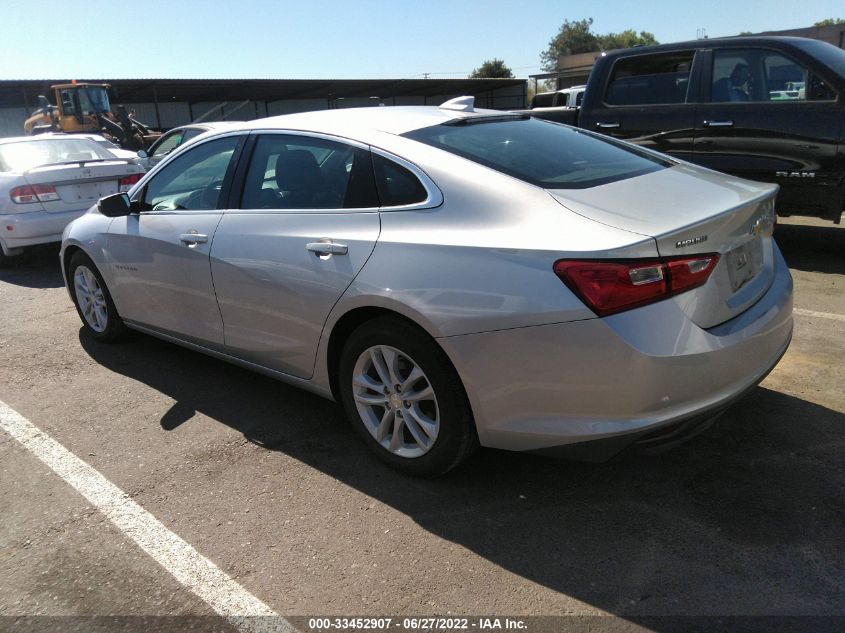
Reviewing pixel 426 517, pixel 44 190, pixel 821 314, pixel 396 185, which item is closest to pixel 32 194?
pixel 44 190

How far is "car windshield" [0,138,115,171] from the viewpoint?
323 inches

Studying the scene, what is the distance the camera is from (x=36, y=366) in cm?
493

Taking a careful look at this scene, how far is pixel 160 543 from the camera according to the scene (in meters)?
2.83

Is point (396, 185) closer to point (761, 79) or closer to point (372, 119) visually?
point (372, 119)

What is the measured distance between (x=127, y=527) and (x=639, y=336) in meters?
2.21

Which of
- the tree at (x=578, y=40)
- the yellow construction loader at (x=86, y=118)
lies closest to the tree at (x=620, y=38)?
the tree at (x=578, y=40)

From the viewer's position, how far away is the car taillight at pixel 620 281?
2432 mm

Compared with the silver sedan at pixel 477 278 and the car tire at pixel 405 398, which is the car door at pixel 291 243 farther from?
the car tire at pixel 405 398

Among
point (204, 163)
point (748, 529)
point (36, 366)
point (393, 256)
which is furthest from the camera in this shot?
point (36, 366)

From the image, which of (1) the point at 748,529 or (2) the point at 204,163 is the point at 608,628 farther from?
(2) the point at 204,163

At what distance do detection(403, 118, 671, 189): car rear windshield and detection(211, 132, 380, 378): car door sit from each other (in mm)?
452

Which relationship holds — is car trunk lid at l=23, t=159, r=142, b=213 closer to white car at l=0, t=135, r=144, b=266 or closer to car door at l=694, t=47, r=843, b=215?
white car at l=0, t=135, r=144, b=266

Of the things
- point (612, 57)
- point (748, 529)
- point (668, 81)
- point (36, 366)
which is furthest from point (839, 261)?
point (36, 366)

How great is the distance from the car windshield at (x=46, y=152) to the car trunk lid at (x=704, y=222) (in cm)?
746
